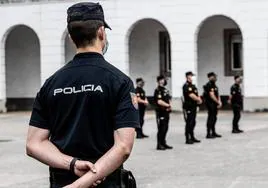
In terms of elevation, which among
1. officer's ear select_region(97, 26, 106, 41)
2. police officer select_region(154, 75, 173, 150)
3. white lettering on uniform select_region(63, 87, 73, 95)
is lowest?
police officer select_region(154, 75, 173, 150)

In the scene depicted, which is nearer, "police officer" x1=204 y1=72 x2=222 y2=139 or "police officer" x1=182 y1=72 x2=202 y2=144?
"police officer" x1=182 y1=72 x2=202 y2=144

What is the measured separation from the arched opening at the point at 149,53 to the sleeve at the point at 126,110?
81.1 ft

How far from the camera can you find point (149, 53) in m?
28.2

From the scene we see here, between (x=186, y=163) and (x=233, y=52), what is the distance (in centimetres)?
1609

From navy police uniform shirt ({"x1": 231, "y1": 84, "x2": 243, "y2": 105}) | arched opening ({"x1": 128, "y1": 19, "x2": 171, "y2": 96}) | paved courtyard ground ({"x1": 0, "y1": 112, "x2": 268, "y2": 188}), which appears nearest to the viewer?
paved courtyard ground ({"x1": 0, "y1": 112, "x2": 268, "y2": 188})

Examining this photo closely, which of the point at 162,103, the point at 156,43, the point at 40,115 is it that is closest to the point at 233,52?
the point at 156,43

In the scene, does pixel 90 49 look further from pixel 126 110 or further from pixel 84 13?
pixel 126 110

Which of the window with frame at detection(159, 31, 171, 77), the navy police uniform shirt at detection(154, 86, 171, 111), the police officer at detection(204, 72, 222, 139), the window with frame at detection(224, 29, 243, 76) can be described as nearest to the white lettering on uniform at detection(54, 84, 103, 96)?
the navy police uniform shirt at detection(154, 86, 171, 111)

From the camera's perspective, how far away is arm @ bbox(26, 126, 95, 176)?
10.7 feet

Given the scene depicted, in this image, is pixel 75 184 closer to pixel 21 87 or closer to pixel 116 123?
pixel 116 123

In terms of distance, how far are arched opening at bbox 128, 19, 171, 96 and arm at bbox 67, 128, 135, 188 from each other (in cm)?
2478

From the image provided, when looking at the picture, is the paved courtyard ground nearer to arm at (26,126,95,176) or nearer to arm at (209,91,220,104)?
arm at (209,91,220,104)

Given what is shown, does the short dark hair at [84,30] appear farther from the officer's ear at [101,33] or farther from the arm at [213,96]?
the arm at [213,96]

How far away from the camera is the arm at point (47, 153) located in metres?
3.25
